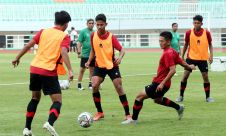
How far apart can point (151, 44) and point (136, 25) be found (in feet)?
6.77

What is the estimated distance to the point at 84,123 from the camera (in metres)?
11.6

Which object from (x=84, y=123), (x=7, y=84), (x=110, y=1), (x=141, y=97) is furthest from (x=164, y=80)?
(x=110, y=1)

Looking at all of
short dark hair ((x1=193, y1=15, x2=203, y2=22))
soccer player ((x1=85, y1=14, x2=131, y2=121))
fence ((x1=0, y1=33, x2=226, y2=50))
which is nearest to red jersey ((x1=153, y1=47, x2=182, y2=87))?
soccer player ((x1=85, y1=14, x2=131, y2=121))

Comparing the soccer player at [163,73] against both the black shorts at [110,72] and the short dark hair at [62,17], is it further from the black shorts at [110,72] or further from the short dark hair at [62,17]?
the short dark hair at [62,17]

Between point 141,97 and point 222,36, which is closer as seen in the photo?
point 141,97

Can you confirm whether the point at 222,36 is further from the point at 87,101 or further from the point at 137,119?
the point at 137,119

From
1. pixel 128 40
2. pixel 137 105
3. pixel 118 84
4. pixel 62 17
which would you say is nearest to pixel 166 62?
pixel 137 105

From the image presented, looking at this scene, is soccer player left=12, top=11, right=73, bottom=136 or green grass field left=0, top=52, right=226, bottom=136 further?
green grass field left=0, top=52, right=226, bottom=136

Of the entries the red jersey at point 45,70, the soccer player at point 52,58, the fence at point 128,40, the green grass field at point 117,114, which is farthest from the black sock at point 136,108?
the fence at point 128,40

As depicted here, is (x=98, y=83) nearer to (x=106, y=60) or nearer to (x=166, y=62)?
(x=106, y=60)

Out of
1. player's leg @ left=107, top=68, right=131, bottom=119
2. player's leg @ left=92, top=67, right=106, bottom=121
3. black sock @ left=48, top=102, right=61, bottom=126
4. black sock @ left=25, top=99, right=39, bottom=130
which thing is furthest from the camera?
player's leg @ left=92, top=67, right=106, bottom=121

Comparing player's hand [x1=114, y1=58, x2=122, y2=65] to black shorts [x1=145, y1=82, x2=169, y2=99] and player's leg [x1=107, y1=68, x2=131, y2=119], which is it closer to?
player's leg [x1=107, y1=68, x2=131, y2=119]

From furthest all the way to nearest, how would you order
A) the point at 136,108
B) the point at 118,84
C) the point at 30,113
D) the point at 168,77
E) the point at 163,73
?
1. the point at 118,84
2. the point at 136,108
3. the point at 163,73
4. the point at 168,77
5. the point at 30,113

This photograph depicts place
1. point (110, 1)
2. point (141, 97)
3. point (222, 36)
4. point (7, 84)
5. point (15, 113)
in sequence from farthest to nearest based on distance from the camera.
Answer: point (110, 1) < point (222, 36) < point (7, 84) < point (15, 113) < point (141, 97)
